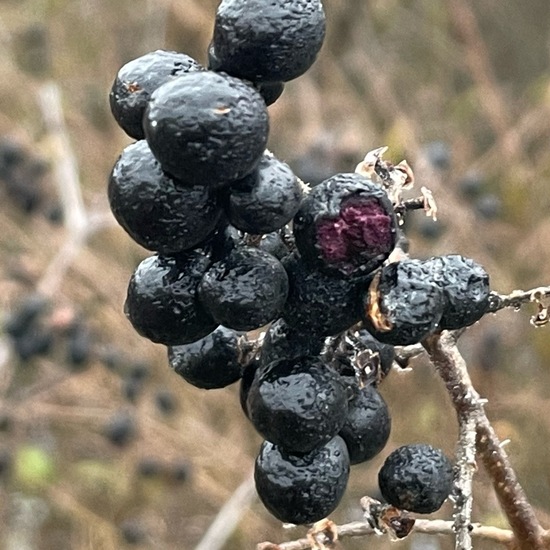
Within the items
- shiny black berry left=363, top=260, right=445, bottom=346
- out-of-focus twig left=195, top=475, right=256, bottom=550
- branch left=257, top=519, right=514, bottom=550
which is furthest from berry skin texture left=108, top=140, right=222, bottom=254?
out-of-focus twig left=195, top=475, right=256, bottom=550

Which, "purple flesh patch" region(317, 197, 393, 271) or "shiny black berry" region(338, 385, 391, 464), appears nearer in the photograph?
"purple flesh patch" region(317, 197, 393, 271)

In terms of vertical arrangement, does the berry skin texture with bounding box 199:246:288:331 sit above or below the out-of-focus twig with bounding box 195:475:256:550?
below

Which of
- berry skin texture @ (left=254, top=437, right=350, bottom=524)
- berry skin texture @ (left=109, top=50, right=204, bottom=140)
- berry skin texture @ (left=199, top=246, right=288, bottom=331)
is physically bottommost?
berry skin texture @ (left=254, top=437, right=350, bottom=524)

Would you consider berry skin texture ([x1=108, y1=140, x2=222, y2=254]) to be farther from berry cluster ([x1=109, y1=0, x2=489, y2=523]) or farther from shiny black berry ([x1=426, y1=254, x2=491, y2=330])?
shiny black berry ([x1=426, y1=254, x2=491, y2=330])

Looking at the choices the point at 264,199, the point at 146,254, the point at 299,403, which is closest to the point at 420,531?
the point at 299,403

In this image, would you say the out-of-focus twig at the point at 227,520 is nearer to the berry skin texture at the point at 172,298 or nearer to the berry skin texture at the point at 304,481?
the berry skin texture at the point at 304,481

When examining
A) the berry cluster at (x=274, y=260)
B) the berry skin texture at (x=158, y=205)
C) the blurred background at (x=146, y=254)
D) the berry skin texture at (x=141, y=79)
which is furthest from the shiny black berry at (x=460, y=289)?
the blurred background at (x=146, y=254)
